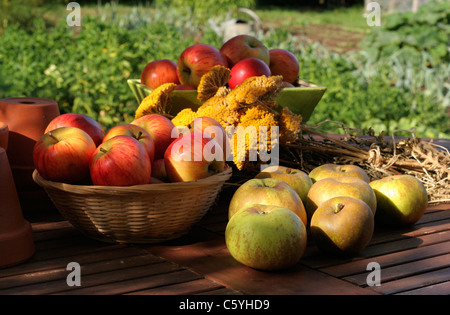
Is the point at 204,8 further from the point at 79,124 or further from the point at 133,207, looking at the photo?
the point at 133,207

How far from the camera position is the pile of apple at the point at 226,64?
2.34m

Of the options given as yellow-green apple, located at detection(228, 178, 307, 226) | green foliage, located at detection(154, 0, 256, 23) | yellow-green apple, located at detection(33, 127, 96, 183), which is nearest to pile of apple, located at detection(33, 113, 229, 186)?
yellow-green apple, located at detection(33, 127, 96, 183)

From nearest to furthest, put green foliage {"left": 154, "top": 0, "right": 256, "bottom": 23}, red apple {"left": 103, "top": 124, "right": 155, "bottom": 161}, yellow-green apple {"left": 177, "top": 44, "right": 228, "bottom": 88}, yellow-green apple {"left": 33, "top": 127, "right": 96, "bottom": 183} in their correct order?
yellow-green apple {"left": 33, "top": 127, "right": 96, "bottom": 183} < red apple {"left": 103, "top": 124, "right": 155, "bottom": 161} < yellow-green apple {"left": 177, "top": 44, "right": 228, "bottom": 88} < green foliage {"left": 154, "top": 0, "right": 256, "bottom": 23}

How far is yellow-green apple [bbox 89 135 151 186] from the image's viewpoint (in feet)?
5.30

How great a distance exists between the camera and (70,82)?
4.81 m

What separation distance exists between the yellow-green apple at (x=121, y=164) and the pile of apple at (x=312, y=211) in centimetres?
29

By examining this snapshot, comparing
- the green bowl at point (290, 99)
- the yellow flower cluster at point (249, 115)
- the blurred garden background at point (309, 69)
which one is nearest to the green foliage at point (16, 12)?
the blurred garden background at point (309, 69)

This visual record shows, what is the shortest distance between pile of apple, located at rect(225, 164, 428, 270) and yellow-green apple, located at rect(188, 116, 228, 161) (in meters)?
0.18

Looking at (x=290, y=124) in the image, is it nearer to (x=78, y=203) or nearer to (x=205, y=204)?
(x=205, y=204)

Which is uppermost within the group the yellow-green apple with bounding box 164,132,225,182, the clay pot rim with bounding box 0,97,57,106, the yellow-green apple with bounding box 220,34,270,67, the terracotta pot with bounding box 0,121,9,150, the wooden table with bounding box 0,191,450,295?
the yellow-green apple with bounding box 220,34,270,67

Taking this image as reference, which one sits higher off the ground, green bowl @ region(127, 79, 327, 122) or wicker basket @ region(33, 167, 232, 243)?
green bowl @ region(127, 79, 327, 122)

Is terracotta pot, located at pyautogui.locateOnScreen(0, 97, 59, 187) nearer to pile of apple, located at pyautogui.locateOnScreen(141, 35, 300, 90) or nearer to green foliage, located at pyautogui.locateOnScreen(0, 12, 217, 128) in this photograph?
pile of apple, located at pyautogui.locateOnScreen(141, 35, 300, 90)

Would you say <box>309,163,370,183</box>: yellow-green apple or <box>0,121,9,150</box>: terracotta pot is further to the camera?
<box>309,163,370,183</box>: yellow-green apple

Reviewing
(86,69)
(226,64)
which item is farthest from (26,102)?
(86,69)
